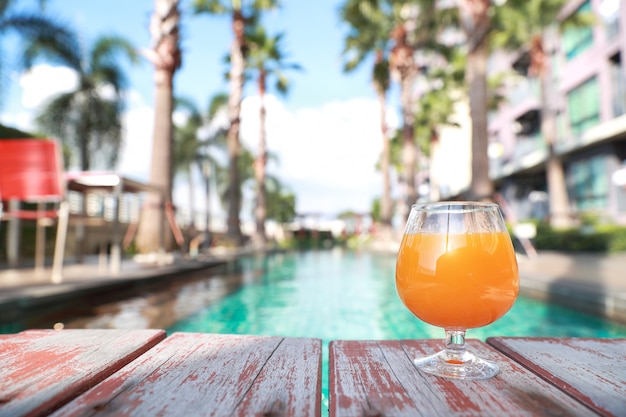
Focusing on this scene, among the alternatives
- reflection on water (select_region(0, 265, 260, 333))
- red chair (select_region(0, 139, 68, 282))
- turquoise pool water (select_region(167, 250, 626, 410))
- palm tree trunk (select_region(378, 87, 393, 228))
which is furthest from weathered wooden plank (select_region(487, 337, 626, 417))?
palm tree trunk (select_region(378, 87, 393, 228))

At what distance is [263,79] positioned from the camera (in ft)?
63.7

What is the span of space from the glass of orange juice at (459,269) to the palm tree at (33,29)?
11.5 metres

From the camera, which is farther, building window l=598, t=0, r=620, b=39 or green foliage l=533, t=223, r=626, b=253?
building window l=598, t=0, r=620, b=39

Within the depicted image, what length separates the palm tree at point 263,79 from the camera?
18000 millimetres

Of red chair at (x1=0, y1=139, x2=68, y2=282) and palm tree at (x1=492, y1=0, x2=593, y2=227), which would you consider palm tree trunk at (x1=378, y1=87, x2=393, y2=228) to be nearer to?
palm tree at (x1=492, y1=0, x2=593, y2=227)

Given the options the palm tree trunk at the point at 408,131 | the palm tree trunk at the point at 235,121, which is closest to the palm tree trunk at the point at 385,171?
the palm tree trunk at the point at 408,131

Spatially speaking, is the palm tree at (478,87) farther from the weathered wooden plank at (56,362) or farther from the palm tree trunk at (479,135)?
the weathered wooden plank at (56,362)

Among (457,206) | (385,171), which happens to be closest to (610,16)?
(385,171)

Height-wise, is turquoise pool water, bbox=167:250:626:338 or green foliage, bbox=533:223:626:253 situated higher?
green foliage, bbox=533:223:626:253

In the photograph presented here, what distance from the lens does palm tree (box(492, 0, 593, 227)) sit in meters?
12.9

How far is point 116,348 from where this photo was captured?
2.82 feet

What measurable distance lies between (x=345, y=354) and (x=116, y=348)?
44 centimetres

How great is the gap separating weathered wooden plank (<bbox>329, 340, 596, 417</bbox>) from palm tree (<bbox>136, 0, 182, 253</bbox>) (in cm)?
726

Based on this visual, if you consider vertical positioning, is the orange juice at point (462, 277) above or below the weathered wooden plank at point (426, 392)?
above
